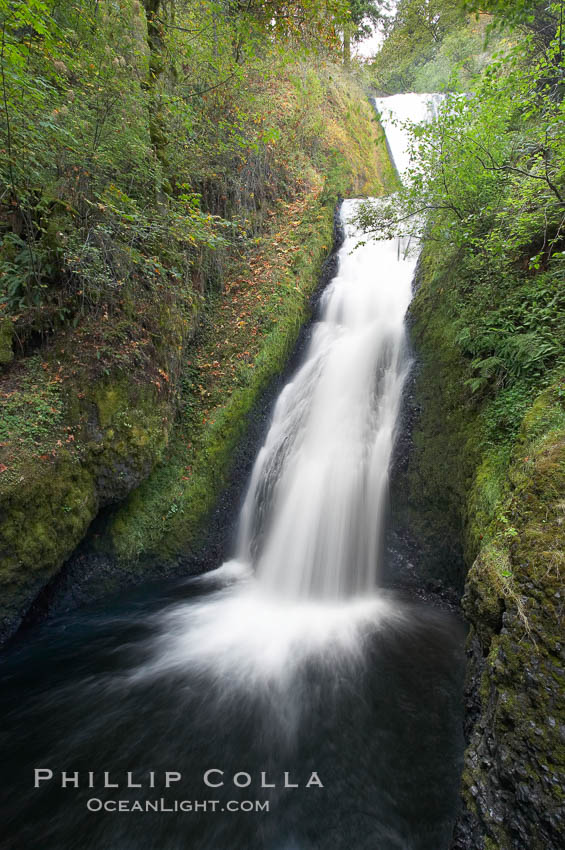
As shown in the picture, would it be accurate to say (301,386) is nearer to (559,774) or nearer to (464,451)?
(464,451)

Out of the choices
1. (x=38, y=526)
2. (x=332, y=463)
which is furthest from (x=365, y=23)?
(x=38, y=526)

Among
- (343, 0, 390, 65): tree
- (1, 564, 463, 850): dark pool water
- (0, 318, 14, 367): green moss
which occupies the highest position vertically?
(343, 0, 390, 65): tree

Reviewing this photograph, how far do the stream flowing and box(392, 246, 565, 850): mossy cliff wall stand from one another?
926 mm

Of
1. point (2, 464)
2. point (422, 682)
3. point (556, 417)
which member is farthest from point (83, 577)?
point (556, 417)

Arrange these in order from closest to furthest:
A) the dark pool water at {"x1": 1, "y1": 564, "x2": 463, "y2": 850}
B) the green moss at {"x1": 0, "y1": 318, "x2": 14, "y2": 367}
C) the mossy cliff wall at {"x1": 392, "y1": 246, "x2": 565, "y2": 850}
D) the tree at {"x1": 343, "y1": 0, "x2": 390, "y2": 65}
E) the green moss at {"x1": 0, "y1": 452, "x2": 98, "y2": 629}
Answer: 1. the mossy cliff wall at {"x1": 392, "y1": 246, "x2": 565, "y2": 850}
2. the dark pool water at {"x1": 1, "y1": 564, "x2": 463, "y2": 850}
3. the green moss at {"x1": 0, "y1": 452, "x2": 98, "y2": 629}
4. the green moss at {"x1": 0, "y1": 318, "x2": 14, "y2": 367}
5. the tree at {"x1": 343, "y1": 0, "x2": 390, "y2": 65}

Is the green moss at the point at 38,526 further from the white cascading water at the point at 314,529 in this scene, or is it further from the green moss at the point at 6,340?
the white cascading water at the point at 314,529

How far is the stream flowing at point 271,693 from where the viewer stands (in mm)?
2814

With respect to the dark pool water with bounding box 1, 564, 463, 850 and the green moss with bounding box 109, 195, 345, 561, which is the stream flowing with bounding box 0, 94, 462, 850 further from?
the green moss with bounding box 109, 195, 345, 561

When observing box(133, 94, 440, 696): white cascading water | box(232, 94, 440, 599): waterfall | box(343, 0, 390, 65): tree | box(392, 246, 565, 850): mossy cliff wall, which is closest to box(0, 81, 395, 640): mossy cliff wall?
box(232, 94, 440, 599): waterfall

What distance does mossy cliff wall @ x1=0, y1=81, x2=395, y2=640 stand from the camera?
4516 mm

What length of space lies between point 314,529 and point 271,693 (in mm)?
2605

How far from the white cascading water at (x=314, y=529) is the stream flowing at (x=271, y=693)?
0.03 meters

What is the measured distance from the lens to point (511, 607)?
7.93ft

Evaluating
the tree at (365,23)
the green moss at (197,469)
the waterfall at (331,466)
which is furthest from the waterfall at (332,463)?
the tree at (365,23)
